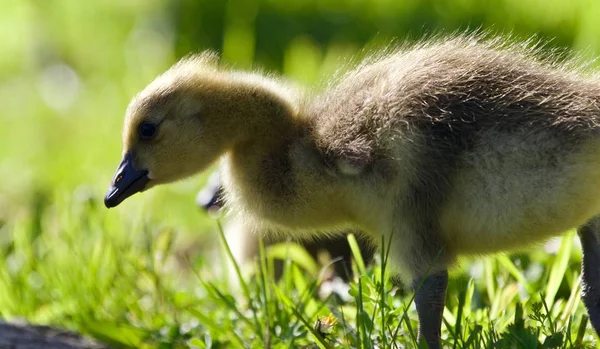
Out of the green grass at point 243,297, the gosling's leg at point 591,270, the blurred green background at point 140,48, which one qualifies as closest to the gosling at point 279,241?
the green grass at point 243,297

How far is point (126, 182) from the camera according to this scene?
3.10 m

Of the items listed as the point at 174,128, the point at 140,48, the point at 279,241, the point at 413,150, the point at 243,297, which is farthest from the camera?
the point at 140,48

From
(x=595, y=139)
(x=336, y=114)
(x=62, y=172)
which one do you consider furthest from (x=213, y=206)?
(x=62, y=172)

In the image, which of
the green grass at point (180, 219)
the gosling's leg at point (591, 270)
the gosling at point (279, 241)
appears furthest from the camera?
the gosling at point (279, 241)

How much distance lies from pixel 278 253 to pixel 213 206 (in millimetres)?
426

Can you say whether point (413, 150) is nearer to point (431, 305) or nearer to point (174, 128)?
point (431, 305)

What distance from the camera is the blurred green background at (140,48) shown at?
17.4 feet

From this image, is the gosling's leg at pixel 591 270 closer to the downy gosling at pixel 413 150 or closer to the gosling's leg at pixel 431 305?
the downy gosling at pixel 413 150

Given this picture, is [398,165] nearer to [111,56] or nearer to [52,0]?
[111,56]

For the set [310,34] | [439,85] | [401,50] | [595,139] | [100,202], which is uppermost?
[310,34]

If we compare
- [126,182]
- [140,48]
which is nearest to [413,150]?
[126,182]

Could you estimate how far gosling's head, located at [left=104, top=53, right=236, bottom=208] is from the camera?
3059mm

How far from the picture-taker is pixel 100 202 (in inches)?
178

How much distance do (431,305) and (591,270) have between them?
482 mm
